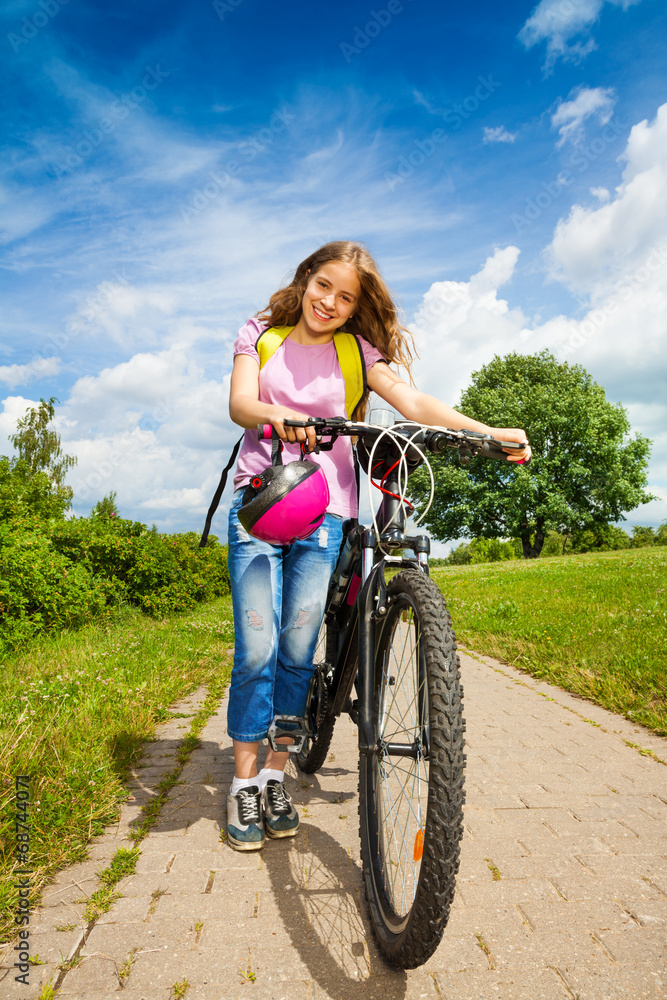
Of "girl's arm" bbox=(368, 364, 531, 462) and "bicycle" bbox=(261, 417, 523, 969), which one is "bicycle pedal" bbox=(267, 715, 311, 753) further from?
"girl's arm" bbox=(368, 364, 531, 462)

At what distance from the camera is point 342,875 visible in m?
2.41

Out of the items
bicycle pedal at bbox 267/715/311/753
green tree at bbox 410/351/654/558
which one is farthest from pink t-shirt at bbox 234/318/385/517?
green tree at bbox 410/351/654/558

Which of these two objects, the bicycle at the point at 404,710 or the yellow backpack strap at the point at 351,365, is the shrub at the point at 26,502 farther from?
the bicycle at the point at 404,710

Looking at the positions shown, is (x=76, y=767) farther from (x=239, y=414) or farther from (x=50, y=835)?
(x=239, y=414)

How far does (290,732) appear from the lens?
2.75 m

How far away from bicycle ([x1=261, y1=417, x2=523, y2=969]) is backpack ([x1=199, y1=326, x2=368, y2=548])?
44 cm

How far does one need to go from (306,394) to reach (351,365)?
25cm

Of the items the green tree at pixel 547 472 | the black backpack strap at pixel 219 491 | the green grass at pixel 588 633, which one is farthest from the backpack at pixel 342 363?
the green tree at pixel 547 472

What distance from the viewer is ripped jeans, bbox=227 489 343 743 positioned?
261cm

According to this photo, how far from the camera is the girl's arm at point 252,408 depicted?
6.64ft

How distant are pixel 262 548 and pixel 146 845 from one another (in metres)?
1.31

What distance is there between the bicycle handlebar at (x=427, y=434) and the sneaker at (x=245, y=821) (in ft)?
5.25

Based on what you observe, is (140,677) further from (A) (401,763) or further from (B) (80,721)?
(A) (401,763)

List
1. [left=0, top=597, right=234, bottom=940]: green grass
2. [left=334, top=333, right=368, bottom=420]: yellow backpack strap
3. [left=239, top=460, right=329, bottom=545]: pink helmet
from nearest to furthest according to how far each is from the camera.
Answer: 1. [left=239, top=460, right=329, bottom=545]: pink helmet
2. [left=0, top=597, right=234, bottom=940]: green grass
3. [left=334, top=333, right=368, bottom=420]: yellow backpack strap
